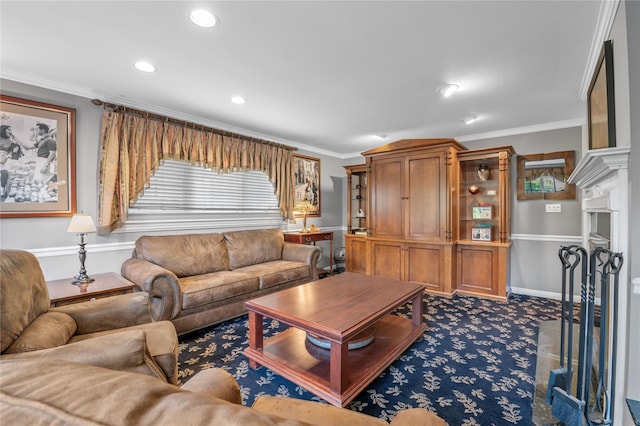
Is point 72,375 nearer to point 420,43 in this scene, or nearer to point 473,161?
point 420,43

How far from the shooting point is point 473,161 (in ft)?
14.2

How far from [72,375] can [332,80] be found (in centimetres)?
266

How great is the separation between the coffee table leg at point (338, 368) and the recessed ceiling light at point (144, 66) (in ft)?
8.33

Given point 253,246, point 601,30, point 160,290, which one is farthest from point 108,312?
point 601,30

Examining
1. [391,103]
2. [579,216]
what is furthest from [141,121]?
[579,216]

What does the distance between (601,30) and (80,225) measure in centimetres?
401

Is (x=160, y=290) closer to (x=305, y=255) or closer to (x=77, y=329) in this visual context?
(x=77, y=329)

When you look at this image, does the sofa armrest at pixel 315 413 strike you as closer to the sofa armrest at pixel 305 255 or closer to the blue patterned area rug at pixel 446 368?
the blue patterned area rug at pixel 446 368

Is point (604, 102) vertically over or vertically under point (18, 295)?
over

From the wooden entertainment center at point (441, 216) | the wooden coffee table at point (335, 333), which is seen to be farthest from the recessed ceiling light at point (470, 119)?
the wooden coffee table at point (335, 333)

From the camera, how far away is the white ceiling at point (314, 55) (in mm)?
1732

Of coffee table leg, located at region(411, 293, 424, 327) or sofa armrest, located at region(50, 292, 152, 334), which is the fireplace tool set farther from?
sofa armrest, located at region(50, 292, 152, 334)

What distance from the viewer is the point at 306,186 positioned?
5.23 metres

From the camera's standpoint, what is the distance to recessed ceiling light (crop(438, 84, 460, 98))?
2710 mm
